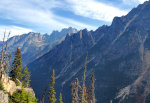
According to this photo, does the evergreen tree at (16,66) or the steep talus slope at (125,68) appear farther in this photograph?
the steep talus slope at (125,68)

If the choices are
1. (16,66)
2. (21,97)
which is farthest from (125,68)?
(21,97)

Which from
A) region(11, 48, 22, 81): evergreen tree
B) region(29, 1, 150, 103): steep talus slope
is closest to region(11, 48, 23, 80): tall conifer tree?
region(11, 48, 22, 81): evergreen tree

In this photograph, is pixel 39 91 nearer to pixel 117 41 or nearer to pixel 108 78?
pixel 108 78

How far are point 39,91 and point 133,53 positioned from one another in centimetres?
10240

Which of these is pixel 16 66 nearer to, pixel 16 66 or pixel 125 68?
pixel 16 66

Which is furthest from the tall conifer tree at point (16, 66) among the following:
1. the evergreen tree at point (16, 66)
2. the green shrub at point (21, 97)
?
the green shrub at point (21, 97)

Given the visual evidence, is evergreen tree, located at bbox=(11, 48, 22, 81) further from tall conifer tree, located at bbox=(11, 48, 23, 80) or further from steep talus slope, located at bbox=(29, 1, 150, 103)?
steep talus slope, located at bbox=(29, 1, 150, 103)

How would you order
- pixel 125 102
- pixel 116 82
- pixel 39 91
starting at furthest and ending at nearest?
pixel 39 91 → pixel 116 82 → pixel 125 102

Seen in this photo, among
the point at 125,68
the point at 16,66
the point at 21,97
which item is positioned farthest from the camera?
the point at 125,68

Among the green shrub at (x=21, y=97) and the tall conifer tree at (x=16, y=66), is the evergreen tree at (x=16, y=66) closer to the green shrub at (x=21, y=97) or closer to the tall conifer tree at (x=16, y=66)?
the tall conifer tree at (x=16, y=66)

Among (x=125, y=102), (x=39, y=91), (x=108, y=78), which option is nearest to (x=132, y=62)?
(x=108, y=78)

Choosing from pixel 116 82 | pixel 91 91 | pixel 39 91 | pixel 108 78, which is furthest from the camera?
pixel 39 91

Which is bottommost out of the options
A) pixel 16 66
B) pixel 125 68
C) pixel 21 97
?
pixel 21 97

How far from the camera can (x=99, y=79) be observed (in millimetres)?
157625
